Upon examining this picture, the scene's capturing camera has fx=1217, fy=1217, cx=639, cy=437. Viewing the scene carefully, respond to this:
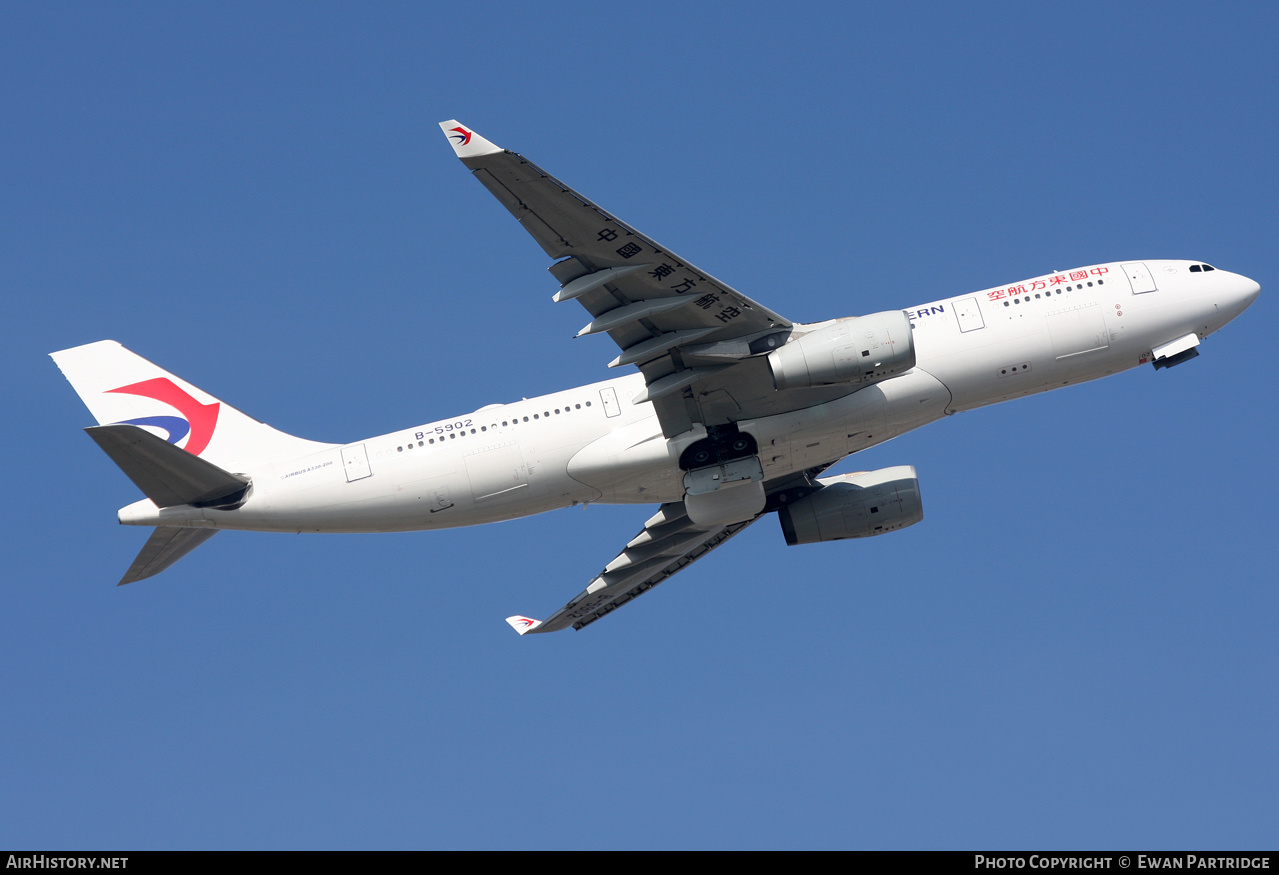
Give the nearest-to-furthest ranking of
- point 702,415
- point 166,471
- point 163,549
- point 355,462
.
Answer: point 166,471, point 702,415, point 355,462, point 163,549

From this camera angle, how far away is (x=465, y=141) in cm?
2467

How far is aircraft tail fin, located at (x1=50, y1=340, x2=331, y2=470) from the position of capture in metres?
35.0

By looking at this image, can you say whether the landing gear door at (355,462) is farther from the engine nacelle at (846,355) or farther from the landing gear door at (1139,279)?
the landing gear door at (1139,279)

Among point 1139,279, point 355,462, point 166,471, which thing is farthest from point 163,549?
point 1139,279

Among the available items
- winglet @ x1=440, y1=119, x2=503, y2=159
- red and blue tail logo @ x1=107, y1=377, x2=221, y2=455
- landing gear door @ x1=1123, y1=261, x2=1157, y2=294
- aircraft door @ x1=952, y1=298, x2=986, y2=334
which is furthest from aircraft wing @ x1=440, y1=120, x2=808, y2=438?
red and blue tail logo @ x1=107, y1=377, x2=221, y2=455

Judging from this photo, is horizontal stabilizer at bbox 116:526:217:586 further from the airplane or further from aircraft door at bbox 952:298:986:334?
aircraft door at bbox 952:298:986:334

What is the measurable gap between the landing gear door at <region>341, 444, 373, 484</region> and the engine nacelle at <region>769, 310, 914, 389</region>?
11247 mm

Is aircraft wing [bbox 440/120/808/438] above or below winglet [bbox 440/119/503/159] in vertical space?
below

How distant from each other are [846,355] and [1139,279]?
379 inches

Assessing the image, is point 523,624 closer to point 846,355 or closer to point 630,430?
point 630,430

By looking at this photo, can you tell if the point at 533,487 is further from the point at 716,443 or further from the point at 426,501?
the point at 716,443

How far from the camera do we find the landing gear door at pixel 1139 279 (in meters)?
33.5

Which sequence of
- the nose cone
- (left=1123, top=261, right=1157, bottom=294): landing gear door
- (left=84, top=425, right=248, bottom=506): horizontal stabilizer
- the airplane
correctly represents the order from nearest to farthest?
1. (left=84, top=425, right=248, bottom=506): horizontal stabilizer
2. the airplane
3. (left=1123, top=261, right=1157, bottom=294): landing gear door
4. the nose cone
